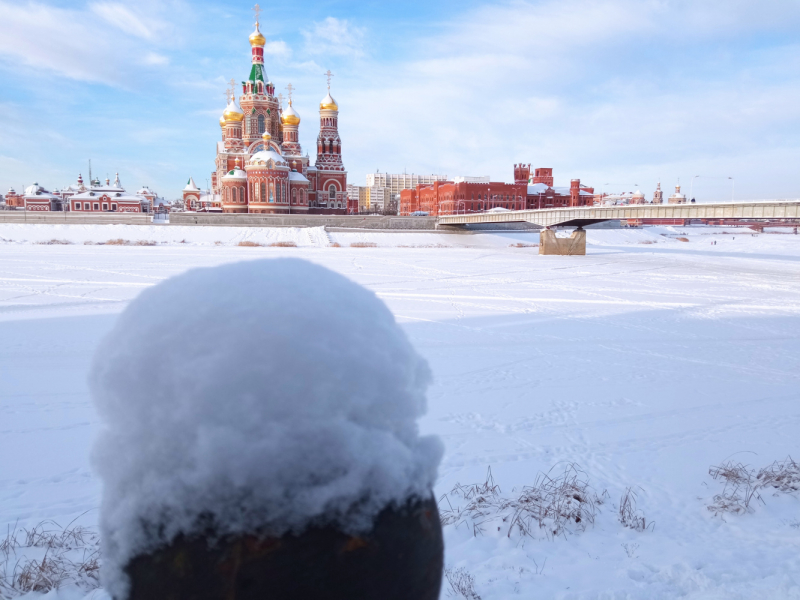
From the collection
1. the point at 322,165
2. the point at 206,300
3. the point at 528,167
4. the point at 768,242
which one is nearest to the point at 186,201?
the point at 322,165

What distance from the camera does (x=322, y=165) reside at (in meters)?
54.2

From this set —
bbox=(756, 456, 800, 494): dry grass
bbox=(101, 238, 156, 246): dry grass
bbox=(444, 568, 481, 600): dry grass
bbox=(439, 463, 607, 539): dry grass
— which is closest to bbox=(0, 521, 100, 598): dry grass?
bbox=(444, 568, 481, 600): dry grass

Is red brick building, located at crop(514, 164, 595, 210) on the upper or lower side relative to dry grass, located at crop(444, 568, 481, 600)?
upper

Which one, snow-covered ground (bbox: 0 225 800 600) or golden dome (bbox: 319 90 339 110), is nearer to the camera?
snow-covered ground (bbox: 0 225 800 600)

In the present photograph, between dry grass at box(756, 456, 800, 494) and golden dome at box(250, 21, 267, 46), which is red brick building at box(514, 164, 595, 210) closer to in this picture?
golden dome at box(250, 21, 267, 46)

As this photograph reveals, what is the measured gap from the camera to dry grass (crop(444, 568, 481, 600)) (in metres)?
2.88

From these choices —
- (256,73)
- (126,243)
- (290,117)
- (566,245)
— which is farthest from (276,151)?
(566,245)

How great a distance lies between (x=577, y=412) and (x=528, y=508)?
2234mm

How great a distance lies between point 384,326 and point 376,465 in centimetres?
31

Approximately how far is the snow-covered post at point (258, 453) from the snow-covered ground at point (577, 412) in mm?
104

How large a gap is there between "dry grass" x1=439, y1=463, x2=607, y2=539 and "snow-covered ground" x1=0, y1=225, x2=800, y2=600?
66 millimetres

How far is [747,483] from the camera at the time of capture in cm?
421

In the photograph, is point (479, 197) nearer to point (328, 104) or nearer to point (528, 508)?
point (328, 104)

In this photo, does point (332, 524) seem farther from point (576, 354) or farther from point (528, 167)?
A: point (528, 167)
